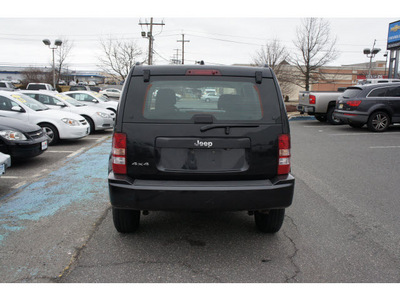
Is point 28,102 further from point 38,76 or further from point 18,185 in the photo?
point 38,76

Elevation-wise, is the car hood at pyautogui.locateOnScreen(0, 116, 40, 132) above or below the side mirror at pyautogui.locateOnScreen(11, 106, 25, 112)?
below

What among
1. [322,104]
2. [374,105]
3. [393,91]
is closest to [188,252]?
[374,105]

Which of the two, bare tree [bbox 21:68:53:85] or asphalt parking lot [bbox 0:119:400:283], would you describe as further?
bare tree [bbox 21:68:53:85]

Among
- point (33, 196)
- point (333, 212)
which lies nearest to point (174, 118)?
point (333, 212)

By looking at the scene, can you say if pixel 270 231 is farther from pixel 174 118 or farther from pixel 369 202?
pixel 369 202

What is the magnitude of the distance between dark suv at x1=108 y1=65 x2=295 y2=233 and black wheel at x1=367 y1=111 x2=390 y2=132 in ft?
37.6

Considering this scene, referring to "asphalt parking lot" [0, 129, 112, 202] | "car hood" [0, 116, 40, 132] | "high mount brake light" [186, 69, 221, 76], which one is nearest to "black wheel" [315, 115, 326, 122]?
"asphalt parking lot" [0, 129, 112, 202]

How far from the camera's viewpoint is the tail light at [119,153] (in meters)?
3.36

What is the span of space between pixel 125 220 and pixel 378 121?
1241cm

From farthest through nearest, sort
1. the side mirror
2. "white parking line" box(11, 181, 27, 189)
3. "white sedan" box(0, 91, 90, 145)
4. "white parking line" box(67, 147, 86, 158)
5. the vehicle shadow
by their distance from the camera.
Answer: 1. "white sedan" box(0, 91, 90, 145)
2. the side mirror
3. "white parking line" box(67, 147, 86, 158)
4. "white parking line" box(11, 181, 27, 189)
5. the vehicle shadow

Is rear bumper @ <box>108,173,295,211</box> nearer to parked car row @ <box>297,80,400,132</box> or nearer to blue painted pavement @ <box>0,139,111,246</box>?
blue painted pavement @ <box>0,139,111,246</box>

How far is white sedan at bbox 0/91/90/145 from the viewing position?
32.2 ft

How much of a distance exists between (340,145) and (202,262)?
8573 mm

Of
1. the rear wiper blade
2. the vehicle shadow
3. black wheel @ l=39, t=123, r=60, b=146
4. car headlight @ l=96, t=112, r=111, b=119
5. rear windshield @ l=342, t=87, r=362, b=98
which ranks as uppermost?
rear windshield @ l=342, t=87, r=362, b=98
